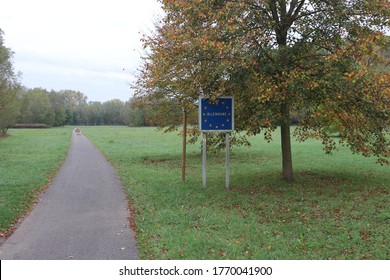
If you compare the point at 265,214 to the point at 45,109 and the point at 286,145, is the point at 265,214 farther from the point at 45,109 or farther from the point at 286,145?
the point at 45,109

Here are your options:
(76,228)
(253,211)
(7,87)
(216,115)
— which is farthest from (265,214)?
(7,87)

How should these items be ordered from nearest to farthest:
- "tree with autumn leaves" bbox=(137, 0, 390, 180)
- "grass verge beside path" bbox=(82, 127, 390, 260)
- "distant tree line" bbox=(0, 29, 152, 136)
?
1. "grass verge beside path" bbox=(82, 127, 390, 260)
2. "tree with autumn leaves" bbox=(137, 0, 390, 180)
3. "distant tree line" bbox=(0, 29, 152, 136)

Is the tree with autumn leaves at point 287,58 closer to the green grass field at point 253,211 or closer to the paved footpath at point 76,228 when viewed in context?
the green grass field at point 253,211

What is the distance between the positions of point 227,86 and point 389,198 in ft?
15.8

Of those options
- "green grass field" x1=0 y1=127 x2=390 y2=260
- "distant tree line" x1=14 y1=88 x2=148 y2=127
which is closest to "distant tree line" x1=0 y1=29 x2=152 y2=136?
"distant tree line" x1=14 y1=88 x2=148 y2=127

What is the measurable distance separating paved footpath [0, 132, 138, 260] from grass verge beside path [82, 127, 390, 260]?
37 cm

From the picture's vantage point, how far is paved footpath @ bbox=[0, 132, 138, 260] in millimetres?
5543

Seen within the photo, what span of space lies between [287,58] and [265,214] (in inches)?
151

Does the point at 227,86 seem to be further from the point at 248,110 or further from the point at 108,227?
the point at 108,227

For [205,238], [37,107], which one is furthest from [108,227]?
[37,107]

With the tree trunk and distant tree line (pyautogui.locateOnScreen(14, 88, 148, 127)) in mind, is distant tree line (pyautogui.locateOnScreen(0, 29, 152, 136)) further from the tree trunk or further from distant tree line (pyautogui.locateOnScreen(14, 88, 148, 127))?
the tree trunk

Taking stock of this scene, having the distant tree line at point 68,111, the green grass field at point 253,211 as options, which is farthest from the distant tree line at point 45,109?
the green grass field at point 253,211

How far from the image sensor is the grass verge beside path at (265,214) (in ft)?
18.8

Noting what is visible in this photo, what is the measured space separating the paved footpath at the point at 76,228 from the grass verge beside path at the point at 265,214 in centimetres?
37
